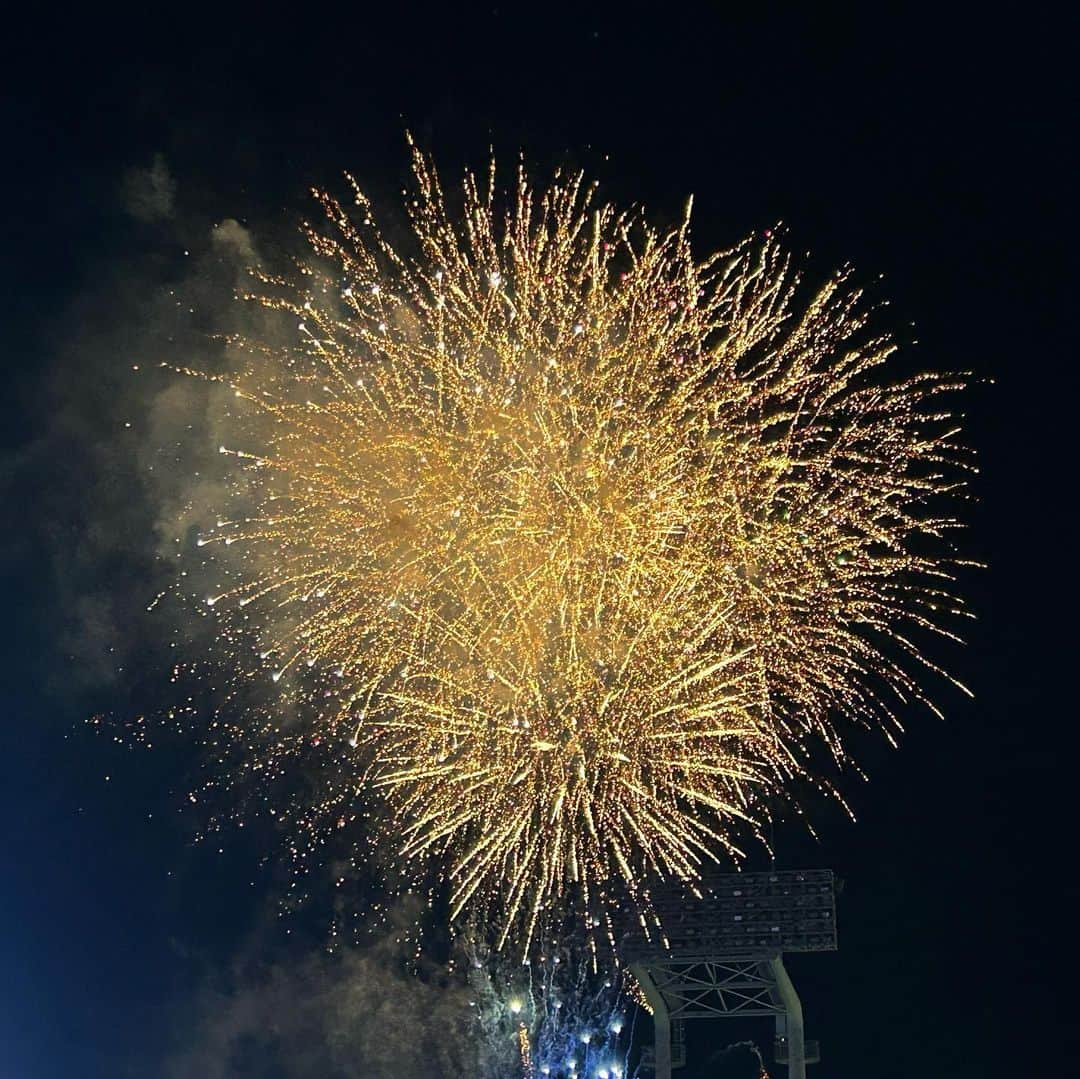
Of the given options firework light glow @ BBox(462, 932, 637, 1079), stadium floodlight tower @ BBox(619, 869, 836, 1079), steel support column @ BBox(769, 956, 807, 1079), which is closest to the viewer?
stadium floodlight tower @ BBox(619, 869, 836, 1079)

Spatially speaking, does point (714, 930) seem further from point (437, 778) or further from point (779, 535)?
point (779, 535)

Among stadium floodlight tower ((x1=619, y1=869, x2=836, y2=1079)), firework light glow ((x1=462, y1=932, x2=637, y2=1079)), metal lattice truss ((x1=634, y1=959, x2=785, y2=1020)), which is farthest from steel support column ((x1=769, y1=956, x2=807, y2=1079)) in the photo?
firework light glow ((x1=462, y1=932, x2=637, y2=1079))

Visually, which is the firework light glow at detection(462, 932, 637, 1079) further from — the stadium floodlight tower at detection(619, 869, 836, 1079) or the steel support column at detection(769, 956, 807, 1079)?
the steel support column at detection(769, 956, 807, 1079)

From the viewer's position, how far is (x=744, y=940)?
100 feet

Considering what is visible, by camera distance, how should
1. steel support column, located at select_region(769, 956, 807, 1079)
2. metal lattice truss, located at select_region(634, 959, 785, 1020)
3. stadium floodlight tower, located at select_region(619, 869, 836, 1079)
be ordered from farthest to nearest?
1. metal lattice truss, located at select_region(634, 959, 785, 1020)
2. steel support column, located at select_region(769, 956, 807, 1079)
3. stadium floodlight tower, located at select_region(619, 869, 836, 1079)

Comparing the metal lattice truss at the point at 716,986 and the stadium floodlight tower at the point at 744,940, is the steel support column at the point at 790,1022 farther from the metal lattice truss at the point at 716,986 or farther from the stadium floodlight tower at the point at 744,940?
the metal lattice truss at the point at 716,986

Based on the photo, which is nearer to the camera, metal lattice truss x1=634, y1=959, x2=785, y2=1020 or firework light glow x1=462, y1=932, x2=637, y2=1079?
metal lattice truss x1=634, y1=959, x2=785, y2=1020

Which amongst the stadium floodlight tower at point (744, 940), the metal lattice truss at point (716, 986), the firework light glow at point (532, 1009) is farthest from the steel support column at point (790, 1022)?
the firework light glow at point (532, 1009)

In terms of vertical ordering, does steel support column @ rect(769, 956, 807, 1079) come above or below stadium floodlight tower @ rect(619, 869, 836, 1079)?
below

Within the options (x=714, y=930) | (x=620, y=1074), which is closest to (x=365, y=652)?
(x=714, y=930)

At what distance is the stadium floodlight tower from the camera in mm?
30344

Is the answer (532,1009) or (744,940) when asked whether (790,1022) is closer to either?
(744,940)

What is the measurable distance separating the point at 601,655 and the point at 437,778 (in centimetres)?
338

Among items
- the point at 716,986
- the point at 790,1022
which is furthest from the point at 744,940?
the point at 790,1022
